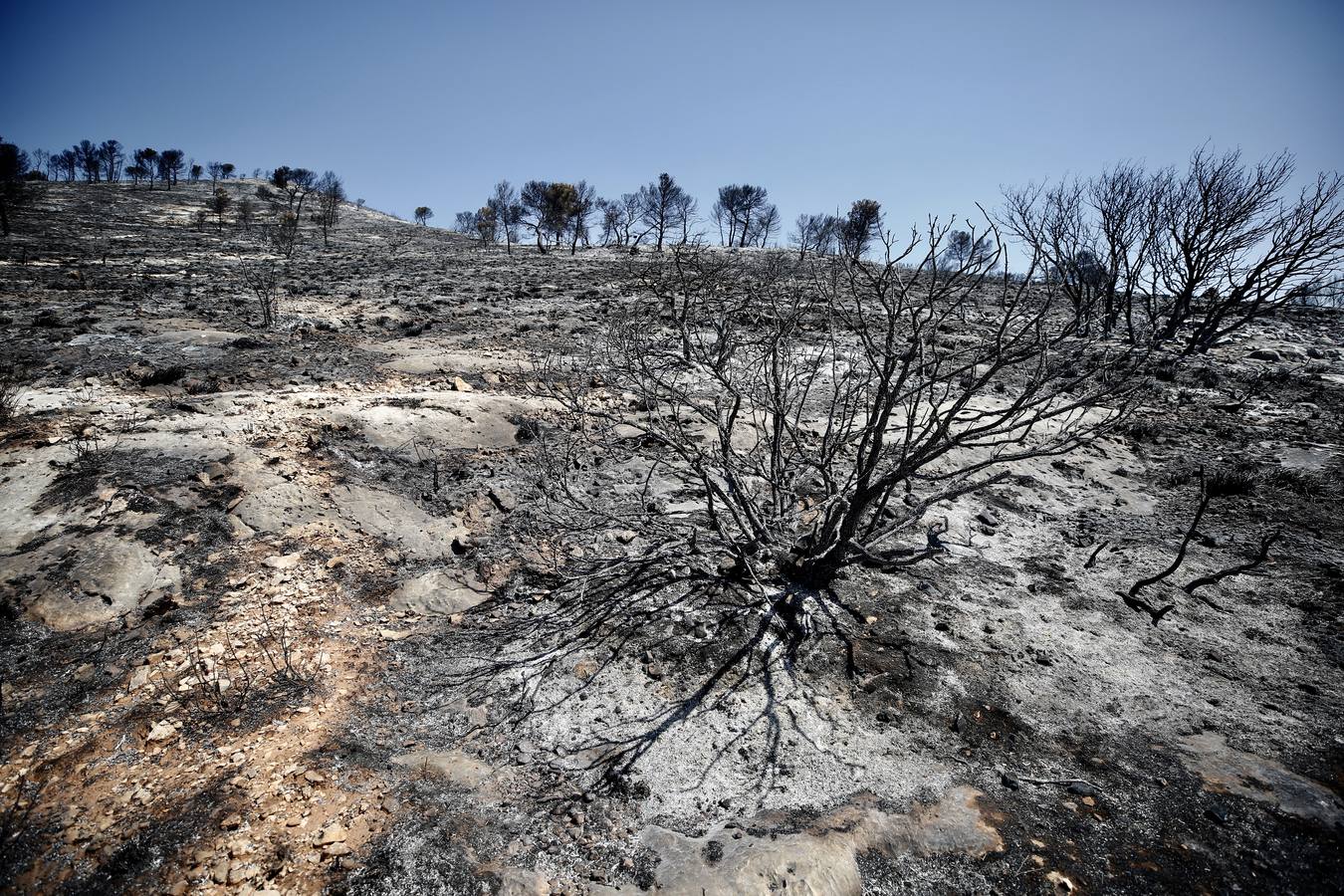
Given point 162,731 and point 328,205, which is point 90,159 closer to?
point 328,205

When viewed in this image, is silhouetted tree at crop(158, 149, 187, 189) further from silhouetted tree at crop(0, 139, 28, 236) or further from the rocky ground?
the rocky ground

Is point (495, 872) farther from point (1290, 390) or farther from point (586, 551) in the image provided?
point (1290, 390)

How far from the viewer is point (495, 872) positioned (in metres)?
2.07

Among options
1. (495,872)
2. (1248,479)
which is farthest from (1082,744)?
(1248,479)

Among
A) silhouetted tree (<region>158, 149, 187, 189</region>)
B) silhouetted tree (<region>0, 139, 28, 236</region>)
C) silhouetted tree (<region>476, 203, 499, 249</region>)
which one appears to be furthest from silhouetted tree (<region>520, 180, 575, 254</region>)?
silhouetted tree (<region>158, 149, 187, 189</region>)

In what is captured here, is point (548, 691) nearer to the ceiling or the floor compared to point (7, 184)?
nearer to the floor

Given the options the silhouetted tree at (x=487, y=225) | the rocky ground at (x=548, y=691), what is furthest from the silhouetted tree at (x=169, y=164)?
the rocky ground at (x=548, y=691)

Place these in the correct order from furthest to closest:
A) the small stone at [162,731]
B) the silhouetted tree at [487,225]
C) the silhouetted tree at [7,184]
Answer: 1. the silhouetted tree at [487,225]
2. the silhouetted tree at [7,184]
3. the small stone at [162,731]

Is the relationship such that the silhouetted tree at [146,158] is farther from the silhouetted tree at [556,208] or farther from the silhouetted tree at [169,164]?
the silhouetted tree at [556,208]

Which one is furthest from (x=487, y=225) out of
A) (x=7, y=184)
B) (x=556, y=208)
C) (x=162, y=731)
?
(x=162, y=731)

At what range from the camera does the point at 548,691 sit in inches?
120

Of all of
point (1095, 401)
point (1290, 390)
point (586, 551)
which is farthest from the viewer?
point (1290, 390)

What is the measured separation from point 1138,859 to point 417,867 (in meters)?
2.86

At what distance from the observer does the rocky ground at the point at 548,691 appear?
211 cm
